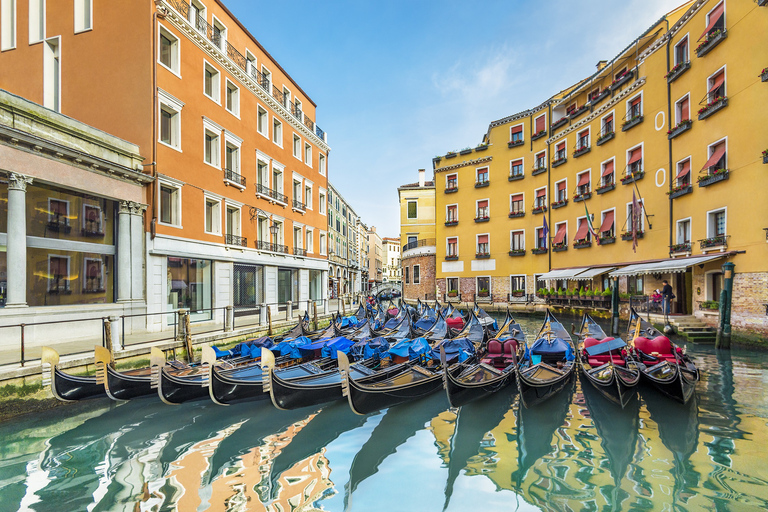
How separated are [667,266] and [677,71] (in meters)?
6.74

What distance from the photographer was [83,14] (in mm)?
11625

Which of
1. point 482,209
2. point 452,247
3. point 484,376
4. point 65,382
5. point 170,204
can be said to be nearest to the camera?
point 65,382

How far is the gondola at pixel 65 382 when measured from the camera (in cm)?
608

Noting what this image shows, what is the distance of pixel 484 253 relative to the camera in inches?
928

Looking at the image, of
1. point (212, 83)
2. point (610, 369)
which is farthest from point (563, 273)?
point (212, 83)

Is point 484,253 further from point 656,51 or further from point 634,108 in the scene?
point 656,51

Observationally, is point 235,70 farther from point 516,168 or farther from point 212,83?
point 516,168

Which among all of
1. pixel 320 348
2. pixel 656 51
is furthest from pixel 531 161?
pixel 320 348

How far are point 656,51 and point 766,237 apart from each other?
862 cm

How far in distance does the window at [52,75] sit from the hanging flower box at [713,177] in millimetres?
19488

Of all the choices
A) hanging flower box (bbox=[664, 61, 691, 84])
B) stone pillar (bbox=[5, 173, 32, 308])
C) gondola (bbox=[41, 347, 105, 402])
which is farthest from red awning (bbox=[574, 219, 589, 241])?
stone pillar (bbox=[5, 173, 32, 308])

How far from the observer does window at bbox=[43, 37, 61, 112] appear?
1180 centimetres

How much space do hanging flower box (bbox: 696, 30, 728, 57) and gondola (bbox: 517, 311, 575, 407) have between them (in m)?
10.0

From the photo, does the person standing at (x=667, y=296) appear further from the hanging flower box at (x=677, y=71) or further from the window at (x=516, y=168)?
the window at (x=516, y=168)
